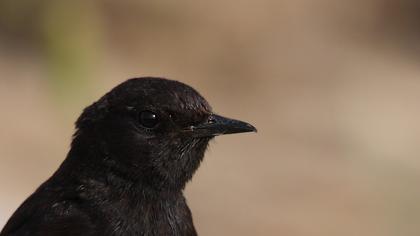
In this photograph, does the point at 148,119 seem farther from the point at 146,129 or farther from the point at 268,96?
the point at 268,96

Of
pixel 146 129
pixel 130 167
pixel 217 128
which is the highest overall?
pixel 217 128

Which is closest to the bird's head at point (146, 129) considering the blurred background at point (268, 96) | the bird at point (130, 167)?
the bird at point (130, 167)

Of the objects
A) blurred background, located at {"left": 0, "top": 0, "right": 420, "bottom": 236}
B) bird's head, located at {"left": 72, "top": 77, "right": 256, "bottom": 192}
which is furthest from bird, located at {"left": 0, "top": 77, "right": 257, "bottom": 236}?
blurred background, located at {"left": 0, "top": 0, "right": 420, "bottom": 236}

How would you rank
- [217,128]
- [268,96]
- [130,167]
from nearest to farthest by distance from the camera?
[130,167] → [217,128] → [268,96]

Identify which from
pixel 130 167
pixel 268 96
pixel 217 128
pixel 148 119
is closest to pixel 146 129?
pixel 148 119

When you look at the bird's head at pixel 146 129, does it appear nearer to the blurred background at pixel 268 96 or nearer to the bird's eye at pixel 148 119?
the bird's eye at pixel 148 119

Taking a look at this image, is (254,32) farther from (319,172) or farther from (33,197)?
(33,197)

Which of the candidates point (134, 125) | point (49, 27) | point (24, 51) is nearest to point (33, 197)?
point (134, 125)
